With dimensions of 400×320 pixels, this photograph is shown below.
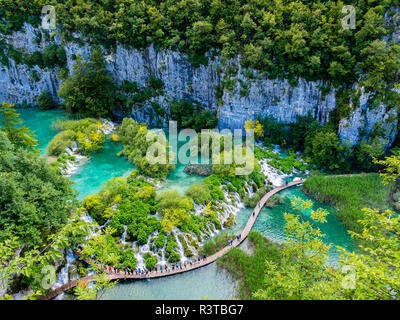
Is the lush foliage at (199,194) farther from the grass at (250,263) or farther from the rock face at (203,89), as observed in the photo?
the rock face at (203,89)

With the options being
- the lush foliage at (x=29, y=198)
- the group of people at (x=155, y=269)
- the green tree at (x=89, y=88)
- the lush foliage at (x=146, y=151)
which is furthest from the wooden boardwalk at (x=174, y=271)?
the green tree at (x=89, y=88)

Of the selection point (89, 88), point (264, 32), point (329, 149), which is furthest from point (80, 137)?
point (329, 149)

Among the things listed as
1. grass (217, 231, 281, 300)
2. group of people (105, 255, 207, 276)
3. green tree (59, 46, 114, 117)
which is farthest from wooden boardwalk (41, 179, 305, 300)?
green tree (59, 46, 114, 117)

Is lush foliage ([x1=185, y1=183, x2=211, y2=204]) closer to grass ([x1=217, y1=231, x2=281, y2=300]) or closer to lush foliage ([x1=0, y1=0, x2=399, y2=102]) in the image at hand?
grass ([x1=217, y1=231, x2=281, y2=300])
